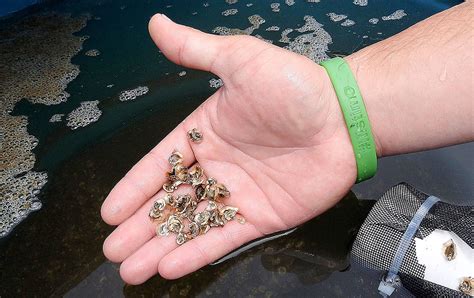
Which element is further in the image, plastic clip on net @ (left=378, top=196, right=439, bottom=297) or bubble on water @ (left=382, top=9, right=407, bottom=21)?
bubble on water @ (left=382, top=9, right=407, bottom=21)

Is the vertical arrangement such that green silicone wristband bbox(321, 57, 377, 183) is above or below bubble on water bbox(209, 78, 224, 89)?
above

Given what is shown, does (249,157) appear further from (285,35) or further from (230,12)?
(230,12)

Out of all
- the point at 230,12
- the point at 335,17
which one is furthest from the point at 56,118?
the point at 335,17

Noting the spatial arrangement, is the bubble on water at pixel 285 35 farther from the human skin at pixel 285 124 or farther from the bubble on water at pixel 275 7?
the human skin at pixel 285 124

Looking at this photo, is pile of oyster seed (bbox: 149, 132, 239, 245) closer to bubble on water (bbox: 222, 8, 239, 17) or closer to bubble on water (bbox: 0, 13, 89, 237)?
bubble on water (bbox: 0, 13, 89, 237)

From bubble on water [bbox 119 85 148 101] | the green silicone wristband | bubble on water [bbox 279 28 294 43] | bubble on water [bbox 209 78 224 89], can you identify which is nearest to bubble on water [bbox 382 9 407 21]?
bubble on water [bbox 279 28 294 43]

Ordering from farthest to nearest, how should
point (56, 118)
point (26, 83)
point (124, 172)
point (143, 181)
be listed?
1. point (26, 83)
2. point (56, 118)
3. point (124, 172)
4. point (143, 181)
